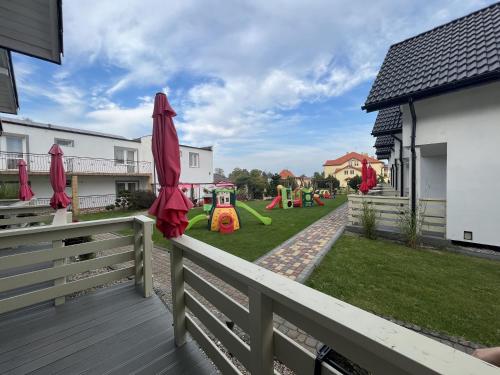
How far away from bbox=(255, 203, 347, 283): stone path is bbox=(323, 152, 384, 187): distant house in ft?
167

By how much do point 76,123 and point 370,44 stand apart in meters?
23.2

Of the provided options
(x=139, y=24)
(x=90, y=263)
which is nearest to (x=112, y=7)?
(x=139, y=24)

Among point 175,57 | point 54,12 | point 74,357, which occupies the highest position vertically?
point 175,57

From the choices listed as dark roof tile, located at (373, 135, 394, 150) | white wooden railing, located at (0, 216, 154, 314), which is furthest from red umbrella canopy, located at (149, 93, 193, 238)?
dark roof tile, located at (373, 135, 394, 150)

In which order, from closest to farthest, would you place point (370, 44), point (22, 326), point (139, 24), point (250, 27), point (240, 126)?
point (22, 326), point (139, 24), point (250, 27), point (370, 44), point (240, 126)

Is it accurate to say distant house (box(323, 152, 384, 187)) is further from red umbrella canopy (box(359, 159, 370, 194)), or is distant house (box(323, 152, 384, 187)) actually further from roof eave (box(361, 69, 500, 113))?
roof eave (box(361, 69, 500, 113))

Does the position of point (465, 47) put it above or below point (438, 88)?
above

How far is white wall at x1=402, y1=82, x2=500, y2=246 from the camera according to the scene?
17.5ft

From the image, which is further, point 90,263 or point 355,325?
point 90,263

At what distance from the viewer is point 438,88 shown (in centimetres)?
583

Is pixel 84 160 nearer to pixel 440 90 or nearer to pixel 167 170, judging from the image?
pixel 167 170

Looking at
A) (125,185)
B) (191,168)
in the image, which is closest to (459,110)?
(191,168)

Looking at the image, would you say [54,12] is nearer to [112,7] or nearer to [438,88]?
[112,7]

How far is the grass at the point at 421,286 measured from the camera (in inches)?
118
